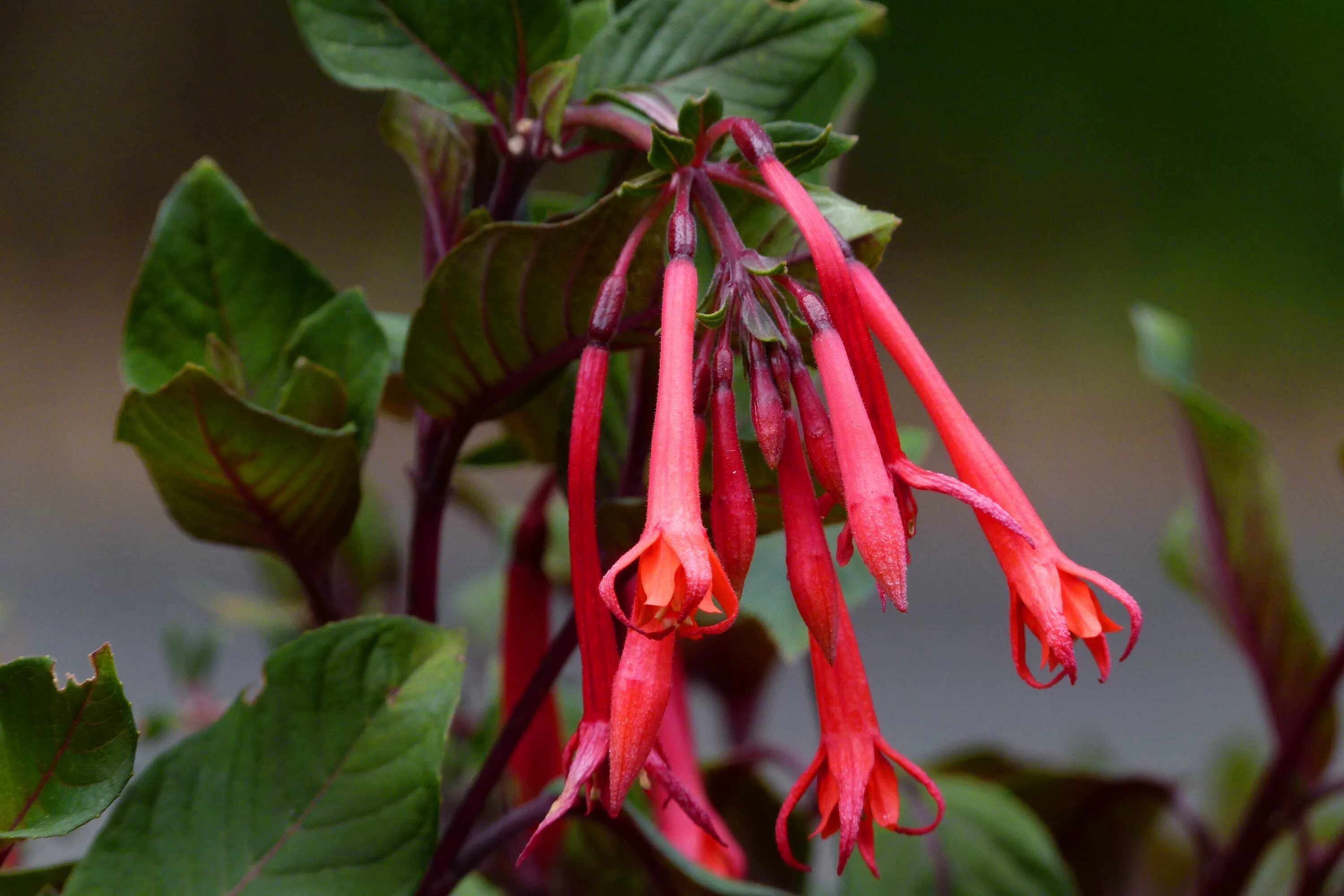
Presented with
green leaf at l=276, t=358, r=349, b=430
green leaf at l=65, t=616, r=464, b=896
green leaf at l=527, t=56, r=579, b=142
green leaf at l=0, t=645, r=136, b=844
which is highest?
green leaf at l=527, t=56, r=579, b=142

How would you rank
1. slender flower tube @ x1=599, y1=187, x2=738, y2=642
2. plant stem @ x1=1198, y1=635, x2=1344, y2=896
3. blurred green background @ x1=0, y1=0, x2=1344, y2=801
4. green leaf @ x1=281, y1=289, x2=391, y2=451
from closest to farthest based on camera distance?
slender flower tube @ x1=599, y1=187, x2=738, y2=642 < green leaf @ x1=281, y1=289, x2=391, y2=451 < plant stem @ x1=1198, y1=635, x2=1344, y2=896 < blurred green background @ x1=0, y1=0, x2=1344, y2=801

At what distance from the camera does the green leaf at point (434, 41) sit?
26 centimetres

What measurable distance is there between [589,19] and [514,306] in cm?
11

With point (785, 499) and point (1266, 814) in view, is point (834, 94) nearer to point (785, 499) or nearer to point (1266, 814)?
point (785, 499)

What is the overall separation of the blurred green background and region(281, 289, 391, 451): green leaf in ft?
3.98

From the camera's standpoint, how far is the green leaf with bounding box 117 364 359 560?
0.79 ft

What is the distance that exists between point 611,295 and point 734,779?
29 cm

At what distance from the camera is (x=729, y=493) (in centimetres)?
19

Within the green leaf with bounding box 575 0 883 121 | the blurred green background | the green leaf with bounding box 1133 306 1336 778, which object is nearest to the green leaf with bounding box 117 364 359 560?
the green leaf with bounding box 575 0 883 121

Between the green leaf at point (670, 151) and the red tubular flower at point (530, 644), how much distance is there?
6.5 inches

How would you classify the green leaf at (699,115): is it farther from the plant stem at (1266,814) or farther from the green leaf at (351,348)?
the plant stem at (1266,814)

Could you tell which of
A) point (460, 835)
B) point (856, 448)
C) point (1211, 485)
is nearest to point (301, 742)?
point (460, 835)

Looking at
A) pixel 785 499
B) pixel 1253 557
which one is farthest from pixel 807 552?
pixel 1253 557

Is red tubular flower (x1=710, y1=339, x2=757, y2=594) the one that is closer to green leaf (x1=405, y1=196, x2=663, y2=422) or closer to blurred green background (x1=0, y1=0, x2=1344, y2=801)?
green leaf (x1=405, y1=196, x2=663, y2=422)
